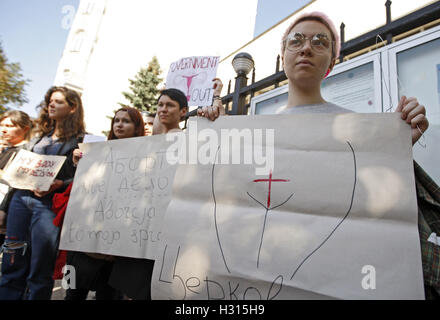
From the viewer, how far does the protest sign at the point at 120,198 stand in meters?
1.11

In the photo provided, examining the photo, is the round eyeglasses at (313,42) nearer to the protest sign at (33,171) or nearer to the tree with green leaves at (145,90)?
the protest sign at (33,171)

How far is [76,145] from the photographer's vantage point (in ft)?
5.52

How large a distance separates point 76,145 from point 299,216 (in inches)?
65.4

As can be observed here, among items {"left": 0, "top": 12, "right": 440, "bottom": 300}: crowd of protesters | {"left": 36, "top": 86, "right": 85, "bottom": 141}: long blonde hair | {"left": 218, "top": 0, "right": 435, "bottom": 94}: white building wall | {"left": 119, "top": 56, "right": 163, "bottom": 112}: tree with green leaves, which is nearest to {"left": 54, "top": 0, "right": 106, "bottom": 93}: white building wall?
{"left": 119, "top": 56, "right": 163, "bottom": 112}: tree with green leaves

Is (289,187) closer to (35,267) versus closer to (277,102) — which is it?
(35,267)

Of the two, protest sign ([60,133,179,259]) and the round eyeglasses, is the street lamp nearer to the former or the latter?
the round eyeglasses

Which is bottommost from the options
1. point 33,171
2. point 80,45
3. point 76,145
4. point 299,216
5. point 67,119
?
point 299,216

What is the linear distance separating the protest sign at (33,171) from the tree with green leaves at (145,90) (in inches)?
417

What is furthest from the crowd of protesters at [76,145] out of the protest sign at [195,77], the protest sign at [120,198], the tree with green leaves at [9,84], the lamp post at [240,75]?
the tree with green leaves at [9,84]

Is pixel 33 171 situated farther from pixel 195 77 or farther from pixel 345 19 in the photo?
pixel 345 19

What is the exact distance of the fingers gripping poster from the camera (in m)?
0.68

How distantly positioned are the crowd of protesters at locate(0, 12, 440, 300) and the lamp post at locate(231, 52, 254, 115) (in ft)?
5.26

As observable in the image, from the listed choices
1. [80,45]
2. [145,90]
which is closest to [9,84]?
[145,90]
